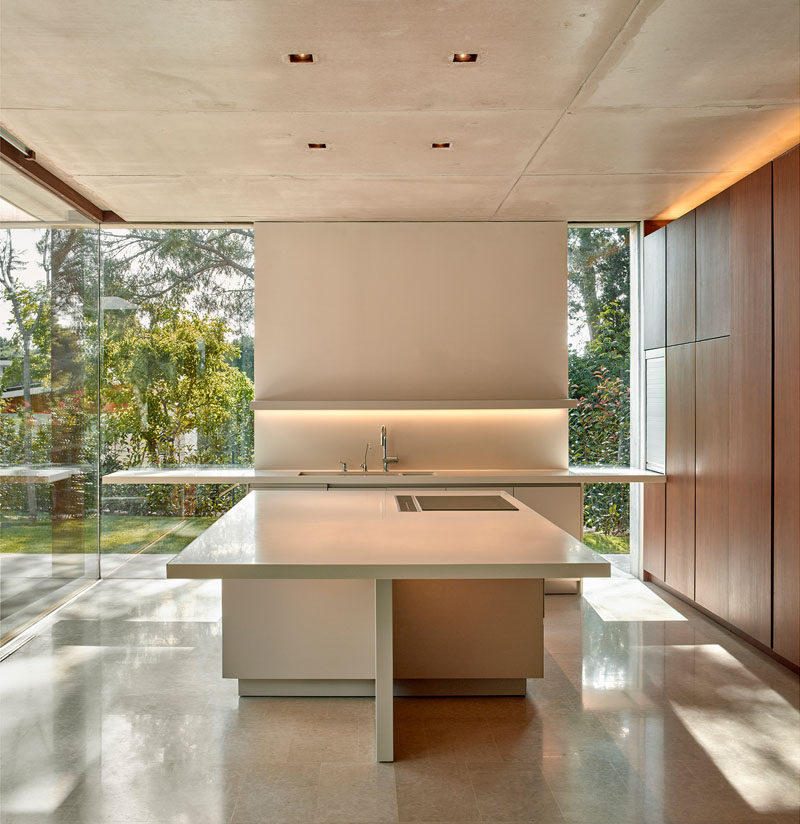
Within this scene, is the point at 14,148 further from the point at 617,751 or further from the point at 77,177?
the point at 617,751

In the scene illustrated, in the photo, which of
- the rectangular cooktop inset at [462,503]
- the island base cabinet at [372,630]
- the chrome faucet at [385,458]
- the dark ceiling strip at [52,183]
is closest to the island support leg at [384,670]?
the island base cabinet at [372,630]

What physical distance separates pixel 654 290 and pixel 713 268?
0.99 meters

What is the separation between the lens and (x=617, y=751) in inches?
115

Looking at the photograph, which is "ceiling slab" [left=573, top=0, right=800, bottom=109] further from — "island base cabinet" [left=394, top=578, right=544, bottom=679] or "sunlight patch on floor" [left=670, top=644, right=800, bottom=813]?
"sunlight patch on floor" [left=670, top=644, right=800, bottom=813]

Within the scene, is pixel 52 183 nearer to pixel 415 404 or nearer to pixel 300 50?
pixel 300 50

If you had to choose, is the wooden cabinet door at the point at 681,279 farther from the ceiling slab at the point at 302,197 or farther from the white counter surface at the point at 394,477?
the ceiling slab at the point at 302,197

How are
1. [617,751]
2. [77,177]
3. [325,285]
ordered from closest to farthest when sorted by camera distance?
[617,751]
[77,177]
[325,285]

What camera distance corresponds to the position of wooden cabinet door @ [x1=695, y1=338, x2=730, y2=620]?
4.55 meters

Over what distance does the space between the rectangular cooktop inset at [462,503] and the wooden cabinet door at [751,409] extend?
4.63 ft

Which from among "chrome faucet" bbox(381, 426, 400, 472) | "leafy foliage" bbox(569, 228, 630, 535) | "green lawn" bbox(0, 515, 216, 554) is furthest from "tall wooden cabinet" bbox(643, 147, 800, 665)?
"green lawn" bbox(0, 515, 216, 554)

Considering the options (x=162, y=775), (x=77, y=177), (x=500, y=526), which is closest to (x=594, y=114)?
(x=500, y=526)

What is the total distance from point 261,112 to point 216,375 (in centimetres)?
281

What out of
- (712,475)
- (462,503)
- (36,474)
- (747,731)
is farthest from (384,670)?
(712,475)

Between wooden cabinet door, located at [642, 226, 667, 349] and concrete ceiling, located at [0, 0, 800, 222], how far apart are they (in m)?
0.53
